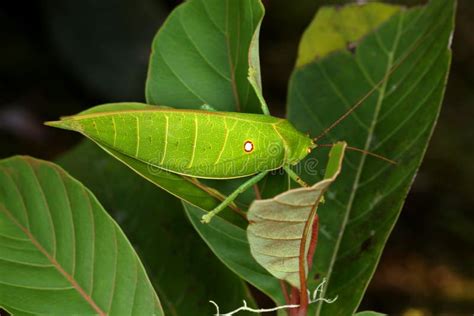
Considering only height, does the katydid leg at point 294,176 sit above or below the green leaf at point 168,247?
above

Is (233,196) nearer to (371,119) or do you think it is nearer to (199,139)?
(199,139)

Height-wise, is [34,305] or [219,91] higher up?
[219,91]

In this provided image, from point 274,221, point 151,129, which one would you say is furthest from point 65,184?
point 274,221

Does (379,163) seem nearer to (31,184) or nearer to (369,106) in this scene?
(369,106)

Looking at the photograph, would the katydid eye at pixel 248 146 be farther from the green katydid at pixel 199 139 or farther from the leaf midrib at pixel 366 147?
the leaf midrib at pixel 366 147

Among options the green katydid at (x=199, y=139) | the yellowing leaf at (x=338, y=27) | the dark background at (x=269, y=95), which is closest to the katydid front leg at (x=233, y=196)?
the green katydid at (x=199, y=139)

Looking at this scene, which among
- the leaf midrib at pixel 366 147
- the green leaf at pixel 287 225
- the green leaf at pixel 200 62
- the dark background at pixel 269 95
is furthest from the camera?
the dark background at pixel 269 95
